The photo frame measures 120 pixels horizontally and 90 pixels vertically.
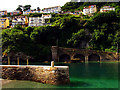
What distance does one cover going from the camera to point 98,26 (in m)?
50.7

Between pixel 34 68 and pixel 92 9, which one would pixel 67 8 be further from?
pixel 34 68

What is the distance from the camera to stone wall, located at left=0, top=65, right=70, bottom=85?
53.0ft

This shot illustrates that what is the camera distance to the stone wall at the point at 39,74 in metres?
16.2

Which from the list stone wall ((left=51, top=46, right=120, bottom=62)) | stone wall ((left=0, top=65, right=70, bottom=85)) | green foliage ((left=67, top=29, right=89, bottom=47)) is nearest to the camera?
stone wall ((left=0, top=65, right=70, bottom=85))

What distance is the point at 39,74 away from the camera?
55.9ft

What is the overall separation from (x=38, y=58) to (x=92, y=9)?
45.2m

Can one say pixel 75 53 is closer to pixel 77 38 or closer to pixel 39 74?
pixel 77 38

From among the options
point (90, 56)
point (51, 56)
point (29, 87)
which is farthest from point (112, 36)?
point (29, 87)

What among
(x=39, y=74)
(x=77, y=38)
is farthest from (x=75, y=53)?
(x=39, y=74)

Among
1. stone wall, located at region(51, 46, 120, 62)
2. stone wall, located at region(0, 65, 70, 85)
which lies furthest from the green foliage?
stone wall, located at region(0, 65, 70, 85)

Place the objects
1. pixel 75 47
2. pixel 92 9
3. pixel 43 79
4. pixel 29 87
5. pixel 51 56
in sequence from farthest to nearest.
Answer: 1. pixel 92 9
2. pixel 75 47
3. pixel 51 56
4. pixel 43 79
5. pixel 29 87

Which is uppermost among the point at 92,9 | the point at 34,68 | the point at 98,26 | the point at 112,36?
the point at 92,9

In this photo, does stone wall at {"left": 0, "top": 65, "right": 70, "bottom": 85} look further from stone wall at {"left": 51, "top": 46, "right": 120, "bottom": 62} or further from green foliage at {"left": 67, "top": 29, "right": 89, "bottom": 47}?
green foliage at {"left": 67, "top": 29, "right": 89, "bottom": 47}

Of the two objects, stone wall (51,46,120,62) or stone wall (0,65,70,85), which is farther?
stone wall (51,46,120,62)
